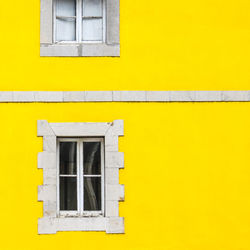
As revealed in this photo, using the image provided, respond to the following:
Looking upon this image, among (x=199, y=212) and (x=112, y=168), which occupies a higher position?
(x=112, y=168)

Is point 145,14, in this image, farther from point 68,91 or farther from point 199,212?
point 199,212

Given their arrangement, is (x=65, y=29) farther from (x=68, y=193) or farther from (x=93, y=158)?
(x=68, y=193)

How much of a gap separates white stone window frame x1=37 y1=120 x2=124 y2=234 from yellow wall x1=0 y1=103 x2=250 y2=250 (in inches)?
3.6

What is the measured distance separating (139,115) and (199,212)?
66.7 inches

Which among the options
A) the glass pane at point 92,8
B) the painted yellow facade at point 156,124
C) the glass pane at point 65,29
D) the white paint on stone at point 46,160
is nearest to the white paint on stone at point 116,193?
the painted yellow facade at point 156,124

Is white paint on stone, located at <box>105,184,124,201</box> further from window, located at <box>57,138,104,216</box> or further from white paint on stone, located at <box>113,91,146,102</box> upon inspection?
white paint on stone, located at <box>113,91,146,102</box>

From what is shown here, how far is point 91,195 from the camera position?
7496 mm

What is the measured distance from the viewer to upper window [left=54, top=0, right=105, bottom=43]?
301 inches

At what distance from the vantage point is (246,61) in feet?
24.5

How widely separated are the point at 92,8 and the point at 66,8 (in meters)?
0.41

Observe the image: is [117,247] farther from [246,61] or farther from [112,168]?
[246,61]

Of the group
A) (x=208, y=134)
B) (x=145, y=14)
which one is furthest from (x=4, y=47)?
(x=208, y=134)

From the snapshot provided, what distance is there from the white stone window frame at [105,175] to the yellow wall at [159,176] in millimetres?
91

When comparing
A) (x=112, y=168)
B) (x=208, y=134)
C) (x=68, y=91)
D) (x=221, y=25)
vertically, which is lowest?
(x=112, y=168)
